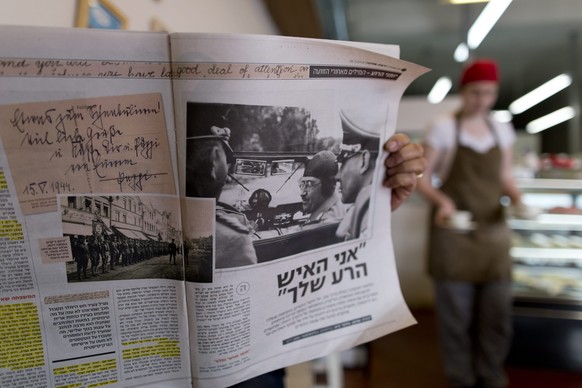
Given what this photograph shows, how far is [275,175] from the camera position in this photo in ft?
1.66

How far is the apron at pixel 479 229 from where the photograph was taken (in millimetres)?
1627

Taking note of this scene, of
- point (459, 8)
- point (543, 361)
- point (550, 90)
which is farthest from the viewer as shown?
point (550, 90)

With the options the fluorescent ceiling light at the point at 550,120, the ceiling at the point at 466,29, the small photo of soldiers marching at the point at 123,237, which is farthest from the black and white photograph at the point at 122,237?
the fluorescent ceiling light at the point at 550,120

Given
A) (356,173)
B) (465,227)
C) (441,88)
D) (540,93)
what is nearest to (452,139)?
(465,227)

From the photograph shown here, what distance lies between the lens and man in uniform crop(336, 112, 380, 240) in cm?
55

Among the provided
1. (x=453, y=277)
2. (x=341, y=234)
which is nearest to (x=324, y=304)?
(x=341, y=234)

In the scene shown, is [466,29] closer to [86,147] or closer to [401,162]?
[401,162]

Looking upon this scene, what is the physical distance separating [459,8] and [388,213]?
3.24 metres

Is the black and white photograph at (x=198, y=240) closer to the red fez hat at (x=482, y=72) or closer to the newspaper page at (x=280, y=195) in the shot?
the newspaper page at (x=280, y=195)

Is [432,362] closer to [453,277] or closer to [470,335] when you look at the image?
[470,335]

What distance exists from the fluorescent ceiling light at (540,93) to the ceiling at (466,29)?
12 centimetres

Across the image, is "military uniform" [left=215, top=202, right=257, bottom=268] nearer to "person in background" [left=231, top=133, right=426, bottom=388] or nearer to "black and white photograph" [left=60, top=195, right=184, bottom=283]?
"black and white photograph" [left=60, top=195, right=184, bottom=283]

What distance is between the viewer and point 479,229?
1.64m

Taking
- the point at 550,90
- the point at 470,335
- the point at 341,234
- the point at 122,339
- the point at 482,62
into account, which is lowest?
the point at 470,335
